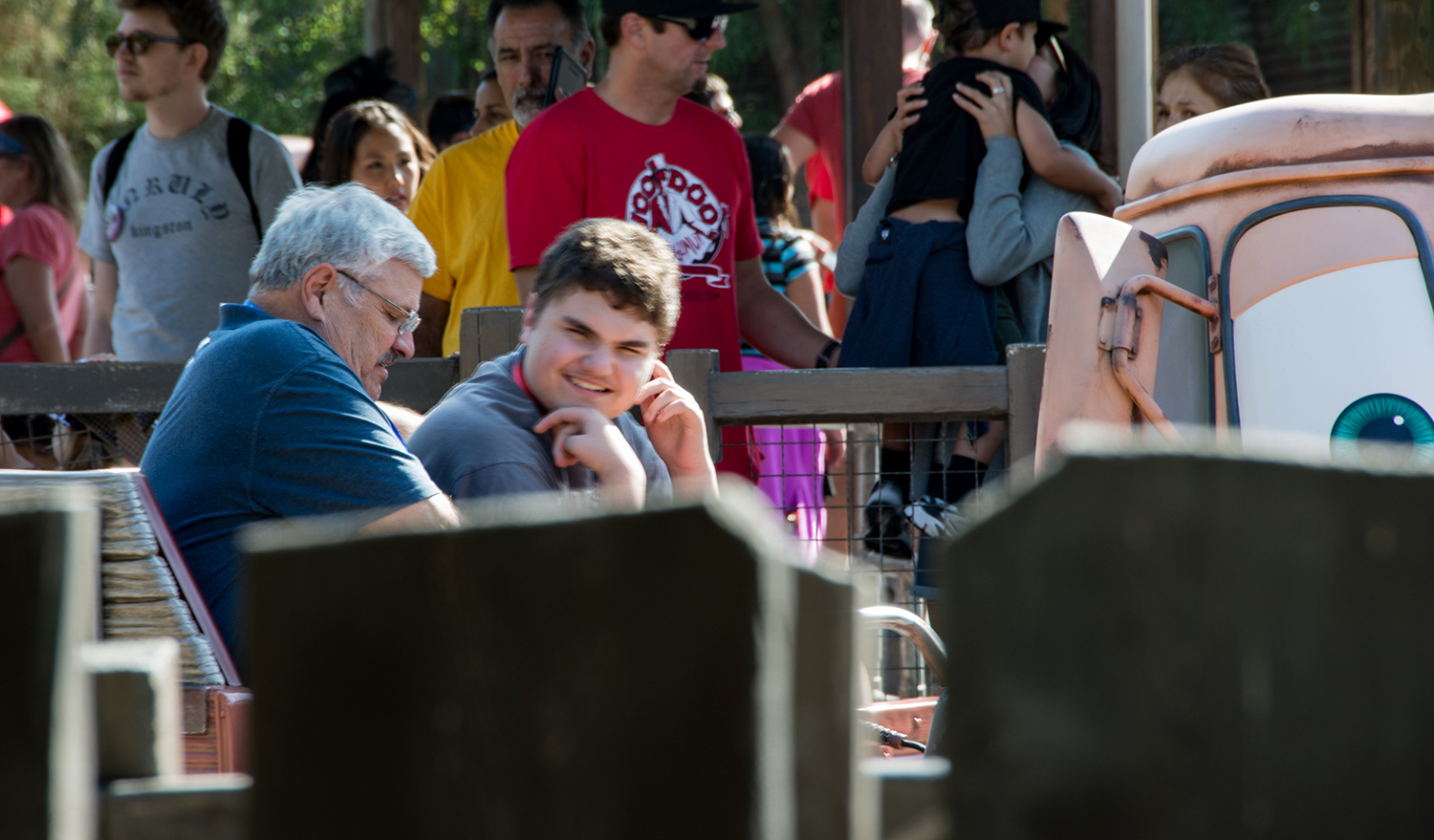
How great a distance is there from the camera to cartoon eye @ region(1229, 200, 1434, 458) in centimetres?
221

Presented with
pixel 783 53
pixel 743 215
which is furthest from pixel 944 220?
pixel 783 53

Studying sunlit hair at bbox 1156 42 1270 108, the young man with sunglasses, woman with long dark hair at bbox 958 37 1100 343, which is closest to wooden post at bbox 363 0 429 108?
the young man with sunglasses

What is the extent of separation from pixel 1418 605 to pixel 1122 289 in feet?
5.78

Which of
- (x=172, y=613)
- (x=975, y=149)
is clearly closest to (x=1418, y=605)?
(x=172, y=613)

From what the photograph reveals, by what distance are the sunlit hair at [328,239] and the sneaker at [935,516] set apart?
1420 millimetres

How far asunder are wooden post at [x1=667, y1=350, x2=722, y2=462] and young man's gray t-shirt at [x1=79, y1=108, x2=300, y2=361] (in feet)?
5.30

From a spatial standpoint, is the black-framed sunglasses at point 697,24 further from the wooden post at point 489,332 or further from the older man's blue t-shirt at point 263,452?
the older man's blue t-shirt at point 263,452

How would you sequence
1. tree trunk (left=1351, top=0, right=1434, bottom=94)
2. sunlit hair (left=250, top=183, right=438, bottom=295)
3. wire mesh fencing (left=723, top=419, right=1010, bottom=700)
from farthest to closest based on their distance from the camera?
tree trunk (left=1351, top=0, right=1434, bottom=94) < wire mesh fencing (left=723, top=419, right=1010, bottom=700) < sunlit hair (left=250, top=183, right=438, bottom=295)

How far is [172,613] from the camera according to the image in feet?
6.15

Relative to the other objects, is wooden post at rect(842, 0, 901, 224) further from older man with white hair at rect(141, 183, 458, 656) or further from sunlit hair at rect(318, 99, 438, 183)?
older man with white hair at rect(141, 183, 458, 656)

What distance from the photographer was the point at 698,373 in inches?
122

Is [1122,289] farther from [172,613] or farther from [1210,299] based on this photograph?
[172,613]

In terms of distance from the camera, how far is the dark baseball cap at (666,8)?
11.4 feet

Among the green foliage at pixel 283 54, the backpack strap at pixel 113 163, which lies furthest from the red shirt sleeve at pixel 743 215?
the green foliage at pixel 283 54
